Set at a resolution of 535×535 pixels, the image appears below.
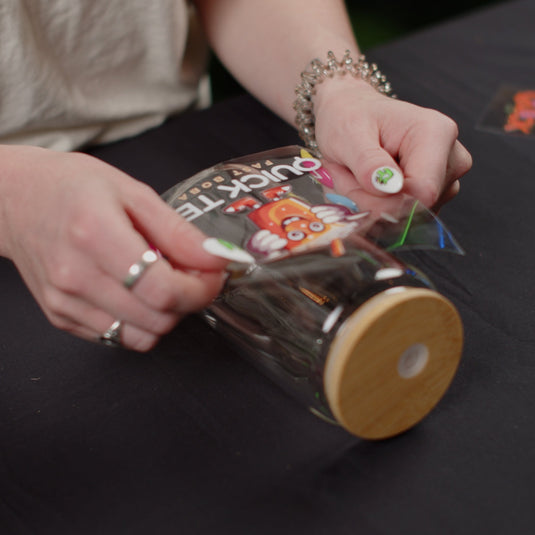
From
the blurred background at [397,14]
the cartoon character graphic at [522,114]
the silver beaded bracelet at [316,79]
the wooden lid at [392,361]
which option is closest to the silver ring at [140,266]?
the wooden lid at [392,361]

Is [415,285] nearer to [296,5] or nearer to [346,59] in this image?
[346,59]

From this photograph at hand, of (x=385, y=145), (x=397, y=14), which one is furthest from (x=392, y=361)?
(x=397, y=14)

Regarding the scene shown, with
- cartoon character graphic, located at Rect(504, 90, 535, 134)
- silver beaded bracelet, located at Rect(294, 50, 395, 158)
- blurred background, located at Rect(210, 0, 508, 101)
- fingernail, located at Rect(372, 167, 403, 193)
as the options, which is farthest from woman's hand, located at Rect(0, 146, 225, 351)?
blurred background, located at Rect(210, 0, 508, 101)

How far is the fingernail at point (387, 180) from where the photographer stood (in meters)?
0.49

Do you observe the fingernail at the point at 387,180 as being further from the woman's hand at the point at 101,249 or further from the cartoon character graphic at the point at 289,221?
the woman's hand at the point at 101,249

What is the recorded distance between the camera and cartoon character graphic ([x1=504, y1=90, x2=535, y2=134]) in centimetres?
78

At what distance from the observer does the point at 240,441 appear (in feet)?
1.48

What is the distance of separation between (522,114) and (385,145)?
34 centimetres

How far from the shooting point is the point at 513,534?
40 cm

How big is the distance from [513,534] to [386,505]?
79 mm

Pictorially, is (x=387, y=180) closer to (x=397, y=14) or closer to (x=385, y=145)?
(x=385, y=145)

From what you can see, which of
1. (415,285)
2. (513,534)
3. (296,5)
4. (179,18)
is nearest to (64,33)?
(179,18)

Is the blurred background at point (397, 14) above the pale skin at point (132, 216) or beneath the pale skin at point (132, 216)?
beneath

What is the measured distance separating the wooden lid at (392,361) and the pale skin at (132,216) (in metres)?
0.10
